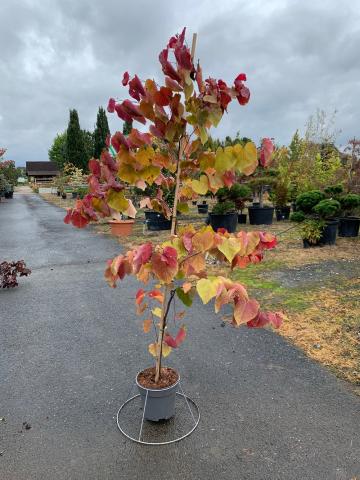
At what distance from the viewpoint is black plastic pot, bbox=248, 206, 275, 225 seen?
12.1 m

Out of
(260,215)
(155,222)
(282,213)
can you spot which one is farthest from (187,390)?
(282,213)

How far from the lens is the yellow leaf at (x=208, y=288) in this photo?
1.68m

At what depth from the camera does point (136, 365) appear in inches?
131

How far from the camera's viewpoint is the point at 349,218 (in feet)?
30.2

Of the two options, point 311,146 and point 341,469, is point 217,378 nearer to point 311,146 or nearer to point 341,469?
point 341,469

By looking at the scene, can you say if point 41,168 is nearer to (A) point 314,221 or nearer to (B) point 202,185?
(A) point 314,221

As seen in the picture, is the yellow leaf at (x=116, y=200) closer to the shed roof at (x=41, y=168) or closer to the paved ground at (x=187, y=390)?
the paved ground at (x=187, y=390)

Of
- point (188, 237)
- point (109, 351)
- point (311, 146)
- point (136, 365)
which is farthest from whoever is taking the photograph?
point (311, 146)

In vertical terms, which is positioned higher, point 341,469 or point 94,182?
point 94,182

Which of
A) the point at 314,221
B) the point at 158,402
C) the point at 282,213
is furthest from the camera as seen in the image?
the point at 282,213

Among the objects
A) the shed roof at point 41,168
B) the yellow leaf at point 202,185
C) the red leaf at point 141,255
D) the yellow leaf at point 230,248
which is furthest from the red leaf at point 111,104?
the shed roof at point 41,168

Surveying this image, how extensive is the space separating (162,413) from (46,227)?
40.4ft

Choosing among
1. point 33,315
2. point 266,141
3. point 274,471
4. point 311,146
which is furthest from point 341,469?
point 311,146

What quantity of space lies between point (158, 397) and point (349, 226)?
817 centimetres
